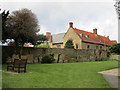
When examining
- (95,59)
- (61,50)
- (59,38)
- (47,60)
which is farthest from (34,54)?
(59,38)

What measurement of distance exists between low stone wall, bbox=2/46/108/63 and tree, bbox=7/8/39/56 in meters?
1.91

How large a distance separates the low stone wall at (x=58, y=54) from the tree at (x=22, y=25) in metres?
1.91

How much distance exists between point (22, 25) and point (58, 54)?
900cm

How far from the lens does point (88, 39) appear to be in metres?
44.8

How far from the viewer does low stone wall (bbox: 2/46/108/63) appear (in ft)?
61.8

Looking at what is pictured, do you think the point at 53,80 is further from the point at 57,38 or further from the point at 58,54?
the point at 57,38

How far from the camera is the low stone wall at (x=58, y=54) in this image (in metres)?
18.8

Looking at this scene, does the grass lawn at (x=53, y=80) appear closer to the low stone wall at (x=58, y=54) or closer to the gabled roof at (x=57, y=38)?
the low stone wall at (x=58, y=54)

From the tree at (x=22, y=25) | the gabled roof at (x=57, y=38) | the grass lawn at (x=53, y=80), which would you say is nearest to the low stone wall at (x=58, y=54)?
the tree at (x=22, y=25)

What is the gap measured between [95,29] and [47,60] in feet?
120

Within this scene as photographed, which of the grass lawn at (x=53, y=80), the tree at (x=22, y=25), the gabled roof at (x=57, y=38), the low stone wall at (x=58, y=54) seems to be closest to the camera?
the grass lawn at (x=53, y=80)

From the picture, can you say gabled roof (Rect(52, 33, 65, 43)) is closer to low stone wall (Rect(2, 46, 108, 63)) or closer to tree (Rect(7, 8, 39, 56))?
low stone wall (Rect(2, 46, 108, 63))

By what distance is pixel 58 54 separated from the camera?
2466 cm

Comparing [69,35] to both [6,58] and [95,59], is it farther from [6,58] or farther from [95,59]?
[6,58]
